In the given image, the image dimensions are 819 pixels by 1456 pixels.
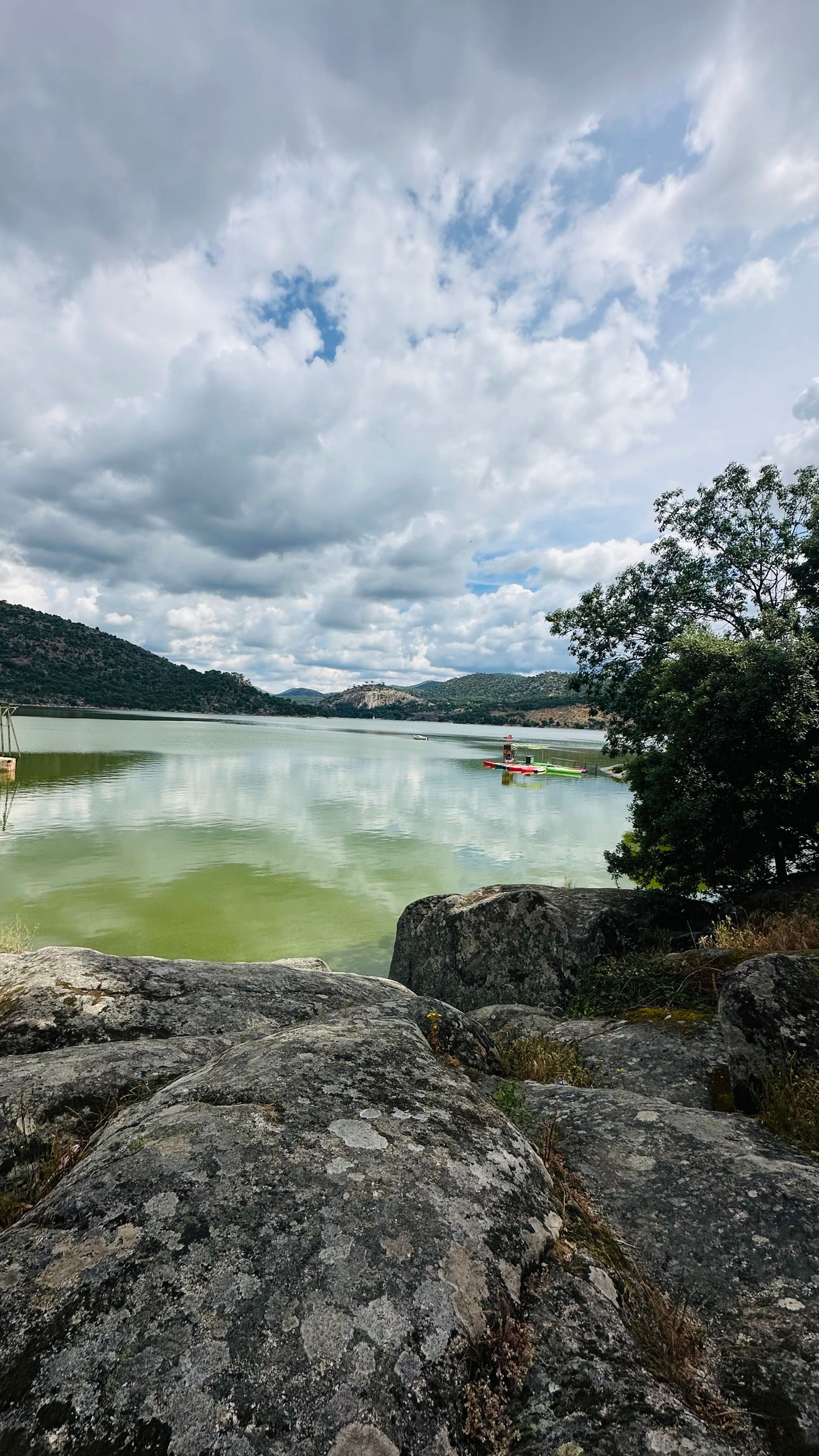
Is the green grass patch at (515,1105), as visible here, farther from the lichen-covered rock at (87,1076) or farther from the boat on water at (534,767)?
the boat on water at (534,767)

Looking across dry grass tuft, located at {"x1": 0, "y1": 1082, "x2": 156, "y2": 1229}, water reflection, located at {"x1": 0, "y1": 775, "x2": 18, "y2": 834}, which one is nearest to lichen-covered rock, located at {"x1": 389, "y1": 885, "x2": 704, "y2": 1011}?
dry grass tuft, located at {"x1": 0, "y1": 1082, "x2": 156, "y2": 1229}

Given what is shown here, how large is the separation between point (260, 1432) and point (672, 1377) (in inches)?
70.5

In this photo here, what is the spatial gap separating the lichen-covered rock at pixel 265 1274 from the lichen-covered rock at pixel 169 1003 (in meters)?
2.16

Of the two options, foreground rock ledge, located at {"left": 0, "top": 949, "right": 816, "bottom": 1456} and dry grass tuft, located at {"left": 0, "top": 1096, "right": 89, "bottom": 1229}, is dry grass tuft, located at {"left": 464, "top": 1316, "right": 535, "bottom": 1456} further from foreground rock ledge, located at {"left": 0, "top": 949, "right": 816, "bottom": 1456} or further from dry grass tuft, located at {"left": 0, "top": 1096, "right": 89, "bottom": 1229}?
dry grass tuft, located at {"left": 0, "top": 1096, "right": 89, "bottom": 1229}

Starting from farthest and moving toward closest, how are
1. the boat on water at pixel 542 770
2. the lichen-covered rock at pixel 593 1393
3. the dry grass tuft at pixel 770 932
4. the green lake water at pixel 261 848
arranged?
the boat on water at pixel 542 770, the green lake water at pixel 261 848, the dry grass tuft at pixel 770 932, the lichen-covered rock at pixel 593 1393

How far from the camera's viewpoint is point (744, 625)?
21.0 m

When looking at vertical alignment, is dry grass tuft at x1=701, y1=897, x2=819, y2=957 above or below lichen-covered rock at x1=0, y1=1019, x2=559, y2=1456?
below

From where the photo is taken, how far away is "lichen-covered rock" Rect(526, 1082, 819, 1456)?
8.71ft

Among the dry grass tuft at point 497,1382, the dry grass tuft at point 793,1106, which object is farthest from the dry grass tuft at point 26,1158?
the dry grass tuft at point 793,1106

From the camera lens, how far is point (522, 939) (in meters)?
12.5

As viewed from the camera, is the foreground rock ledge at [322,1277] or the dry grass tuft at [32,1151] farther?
the dry grass tuft at [32,1151]

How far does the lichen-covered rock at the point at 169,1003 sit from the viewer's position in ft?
18.2

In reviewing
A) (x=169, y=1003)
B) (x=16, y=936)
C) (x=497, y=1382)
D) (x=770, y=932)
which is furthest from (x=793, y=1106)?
(x=16, y=936)

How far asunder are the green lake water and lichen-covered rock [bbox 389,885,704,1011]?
10.5 feet
